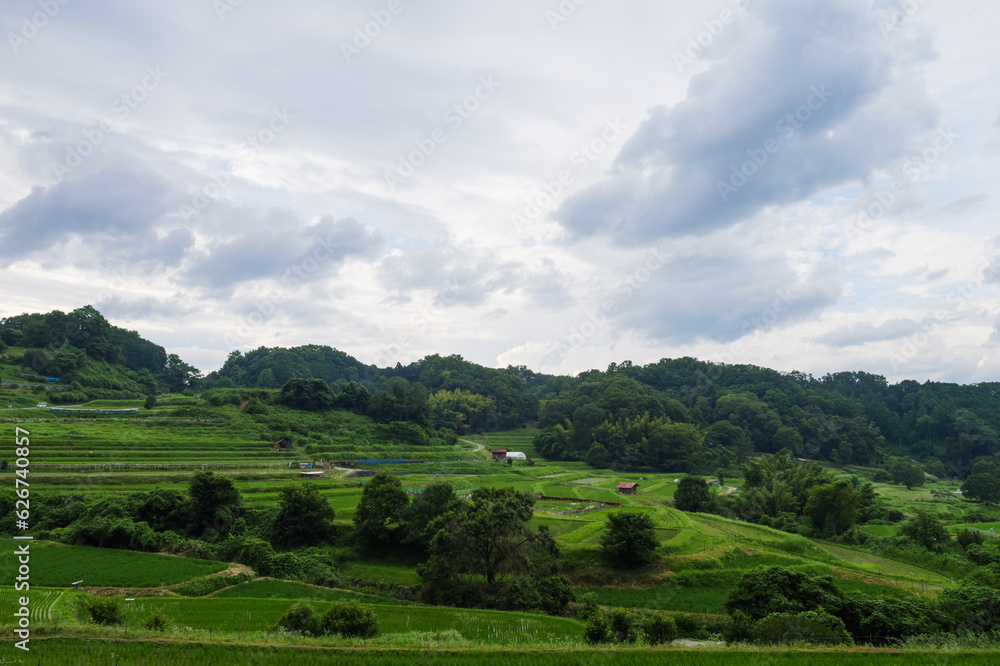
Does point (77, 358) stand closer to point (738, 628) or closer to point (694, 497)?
point (694, 497)

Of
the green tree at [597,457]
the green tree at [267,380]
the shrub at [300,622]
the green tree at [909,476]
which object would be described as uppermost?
the green tree at [267,380]

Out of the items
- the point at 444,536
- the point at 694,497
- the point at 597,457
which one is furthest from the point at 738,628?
the point at 597,457

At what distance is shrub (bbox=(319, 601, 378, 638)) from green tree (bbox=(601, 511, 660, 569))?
15.2 meters

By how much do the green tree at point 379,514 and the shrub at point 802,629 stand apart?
20.3 m

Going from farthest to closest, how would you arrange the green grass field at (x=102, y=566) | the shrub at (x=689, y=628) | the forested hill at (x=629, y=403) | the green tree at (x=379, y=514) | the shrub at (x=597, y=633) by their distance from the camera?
the forested hill at (x=629, y=403) → the green tree at (x=379, y=514) → the green grass field at (x=102, y=566) → the shrub at (x=689, y=628) → the shrub at (x=597, y=633)

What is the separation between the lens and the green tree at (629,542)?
27.9m

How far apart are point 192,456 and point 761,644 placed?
4847 centimetres

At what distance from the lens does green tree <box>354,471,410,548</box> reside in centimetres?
3138

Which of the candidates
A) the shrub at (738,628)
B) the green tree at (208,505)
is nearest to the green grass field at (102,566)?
the green tree at (208,505)

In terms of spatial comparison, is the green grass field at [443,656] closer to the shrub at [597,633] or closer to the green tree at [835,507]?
the shrub at [597,633]

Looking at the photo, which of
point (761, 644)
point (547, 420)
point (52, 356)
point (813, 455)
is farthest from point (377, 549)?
point (813, 455)

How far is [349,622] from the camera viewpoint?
55.1 ft

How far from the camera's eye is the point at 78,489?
37594mm

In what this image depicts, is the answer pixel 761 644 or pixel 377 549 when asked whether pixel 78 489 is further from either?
pixel 761 644
